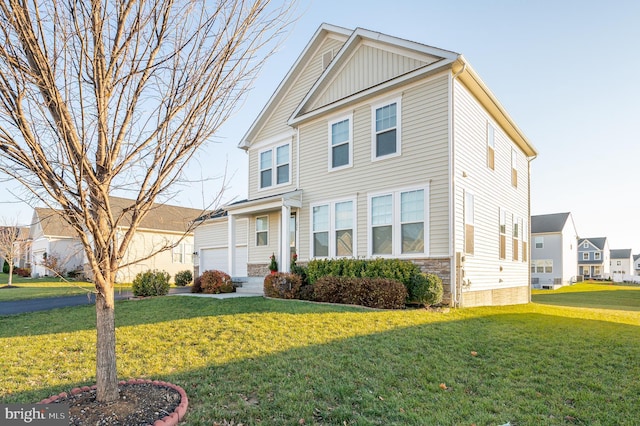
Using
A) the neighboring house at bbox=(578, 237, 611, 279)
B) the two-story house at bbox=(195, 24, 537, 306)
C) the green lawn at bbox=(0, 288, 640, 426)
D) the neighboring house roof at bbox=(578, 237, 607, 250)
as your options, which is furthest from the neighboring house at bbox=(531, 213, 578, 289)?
the green lawn at bbox=(0, 288, 640, 426)

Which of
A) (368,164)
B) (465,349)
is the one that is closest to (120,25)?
(465,349)

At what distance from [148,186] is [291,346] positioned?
3366 mm

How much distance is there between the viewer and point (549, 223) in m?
37.2

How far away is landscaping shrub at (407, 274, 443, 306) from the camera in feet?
29.2

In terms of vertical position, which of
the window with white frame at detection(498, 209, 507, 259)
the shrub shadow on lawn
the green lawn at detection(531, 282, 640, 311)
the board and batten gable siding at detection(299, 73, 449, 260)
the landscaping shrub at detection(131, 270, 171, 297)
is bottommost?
the green lawn at detection(531, 282, 640, 311)

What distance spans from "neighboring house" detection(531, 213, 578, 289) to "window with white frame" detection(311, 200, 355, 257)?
29844 mm

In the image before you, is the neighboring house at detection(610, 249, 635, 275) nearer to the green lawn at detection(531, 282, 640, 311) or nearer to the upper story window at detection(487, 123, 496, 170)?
the green lawn at detection(531, 282, 640, 311)

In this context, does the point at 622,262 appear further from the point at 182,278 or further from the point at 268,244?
the point at 182,278

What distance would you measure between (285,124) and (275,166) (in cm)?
176

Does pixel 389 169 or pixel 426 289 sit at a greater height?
pixel 389 169

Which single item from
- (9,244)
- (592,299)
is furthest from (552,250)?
(9,244)

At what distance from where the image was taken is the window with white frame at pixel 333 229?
38.5 feet

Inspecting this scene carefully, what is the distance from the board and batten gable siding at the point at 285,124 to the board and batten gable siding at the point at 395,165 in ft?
4.16

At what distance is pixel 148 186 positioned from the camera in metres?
3.38
